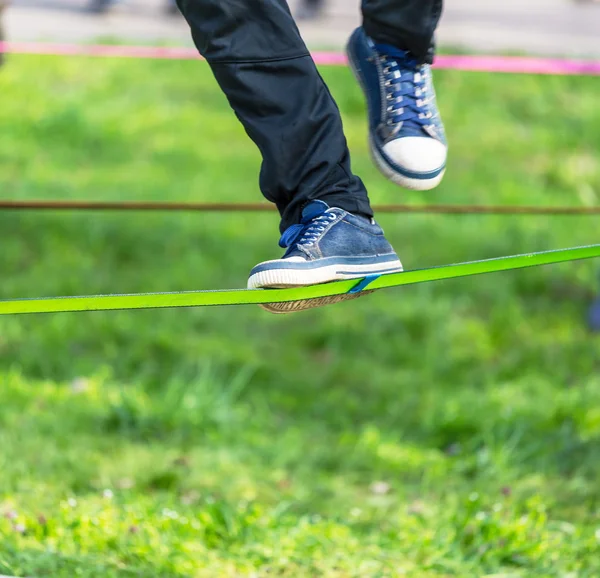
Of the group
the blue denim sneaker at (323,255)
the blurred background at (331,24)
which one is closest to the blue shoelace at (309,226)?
the blue denim sneaker at (323,255)

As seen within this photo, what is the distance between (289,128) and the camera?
6.49ft

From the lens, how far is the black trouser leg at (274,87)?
195 cm

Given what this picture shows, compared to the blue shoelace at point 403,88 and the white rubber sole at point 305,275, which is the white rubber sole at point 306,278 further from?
the blue shoelace at point 403,88

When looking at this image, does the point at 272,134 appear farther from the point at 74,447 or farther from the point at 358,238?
the point at 74,447

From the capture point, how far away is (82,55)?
747 cm

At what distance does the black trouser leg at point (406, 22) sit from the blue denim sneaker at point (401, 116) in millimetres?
26

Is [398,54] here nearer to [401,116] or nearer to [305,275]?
[401,116]

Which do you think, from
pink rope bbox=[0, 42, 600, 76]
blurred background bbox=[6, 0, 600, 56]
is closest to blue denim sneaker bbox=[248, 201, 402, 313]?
pink rope bbox=[0, 42, 600, 76]

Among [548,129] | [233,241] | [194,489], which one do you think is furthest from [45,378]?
[548,129]

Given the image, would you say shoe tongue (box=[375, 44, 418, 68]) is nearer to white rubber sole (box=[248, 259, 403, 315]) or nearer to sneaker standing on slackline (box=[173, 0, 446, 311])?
sneaker standing on slackline (box=[173, 0, 446, 311])

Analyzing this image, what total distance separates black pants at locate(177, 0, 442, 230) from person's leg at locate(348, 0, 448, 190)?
0.15 meters

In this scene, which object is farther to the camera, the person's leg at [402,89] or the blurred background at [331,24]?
the blurred background at [331,24]

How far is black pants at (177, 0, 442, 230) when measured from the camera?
76.9 inches

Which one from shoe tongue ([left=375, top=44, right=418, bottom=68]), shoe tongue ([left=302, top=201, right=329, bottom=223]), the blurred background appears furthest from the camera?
the blurred background
